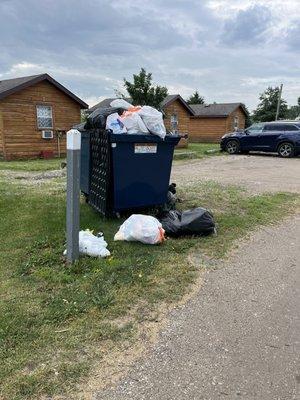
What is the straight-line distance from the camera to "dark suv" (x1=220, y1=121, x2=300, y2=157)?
1848 centimetres

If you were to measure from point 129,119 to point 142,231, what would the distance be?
5.62ft

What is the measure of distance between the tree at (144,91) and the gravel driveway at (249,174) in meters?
8.28

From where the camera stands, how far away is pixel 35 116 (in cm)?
1798

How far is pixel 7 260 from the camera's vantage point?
4.41 metres

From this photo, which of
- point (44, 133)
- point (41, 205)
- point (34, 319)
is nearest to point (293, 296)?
point (34, 319)

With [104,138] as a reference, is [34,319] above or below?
below

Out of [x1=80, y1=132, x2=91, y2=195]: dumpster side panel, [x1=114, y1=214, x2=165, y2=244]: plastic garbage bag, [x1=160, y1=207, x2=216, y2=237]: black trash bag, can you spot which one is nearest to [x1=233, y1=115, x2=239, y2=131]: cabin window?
[x1=80, y1=132, x2=91, y2=195]: dumpster side panel

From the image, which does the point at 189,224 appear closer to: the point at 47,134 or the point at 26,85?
the point at 26,85

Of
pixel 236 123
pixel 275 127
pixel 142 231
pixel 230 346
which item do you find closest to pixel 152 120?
pixel 142 231

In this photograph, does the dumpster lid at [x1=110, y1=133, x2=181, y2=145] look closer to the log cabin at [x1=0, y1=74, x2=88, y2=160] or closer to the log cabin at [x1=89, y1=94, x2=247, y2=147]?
the log cabin at [x1=0, y1=74, x2=88, y2=160]

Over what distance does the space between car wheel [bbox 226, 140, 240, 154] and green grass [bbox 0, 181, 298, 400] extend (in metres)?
14.1

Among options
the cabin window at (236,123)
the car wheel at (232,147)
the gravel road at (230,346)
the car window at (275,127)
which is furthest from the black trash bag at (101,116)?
the cabin window at (236,123)

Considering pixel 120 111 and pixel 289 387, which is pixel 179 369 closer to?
pixel 289 387

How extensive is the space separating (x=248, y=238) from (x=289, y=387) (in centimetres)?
307
